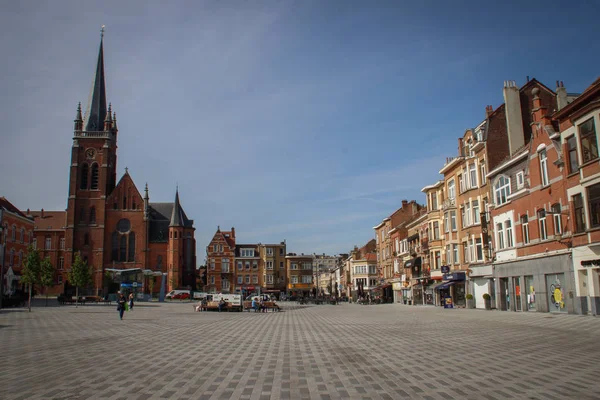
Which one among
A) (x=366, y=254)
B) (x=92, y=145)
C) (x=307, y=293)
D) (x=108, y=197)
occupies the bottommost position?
(x=307, y=293)

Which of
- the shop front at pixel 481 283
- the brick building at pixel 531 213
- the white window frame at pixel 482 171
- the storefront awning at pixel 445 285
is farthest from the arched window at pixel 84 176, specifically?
the brick building at pixel 531 213

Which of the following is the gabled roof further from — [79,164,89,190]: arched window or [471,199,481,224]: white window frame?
[471,199,481,224]: white window frame

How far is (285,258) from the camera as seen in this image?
11088cm

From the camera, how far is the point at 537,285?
2961 cm

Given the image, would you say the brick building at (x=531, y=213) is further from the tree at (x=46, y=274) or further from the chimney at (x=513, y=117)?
the tree at (x=46, y=274)

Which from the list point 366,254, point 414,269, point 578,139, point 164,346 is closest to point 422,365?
point 164,346

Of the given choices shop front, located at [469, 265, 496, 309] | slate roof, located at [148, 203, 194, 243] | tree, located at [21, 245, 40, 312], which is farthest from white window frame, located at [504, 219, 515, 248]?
slate roof, located at [148, 203, 194, 243]

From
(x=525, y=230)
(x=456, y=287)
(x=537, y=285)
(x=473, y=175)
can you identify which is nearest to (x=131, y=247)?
(x=456, y=287)

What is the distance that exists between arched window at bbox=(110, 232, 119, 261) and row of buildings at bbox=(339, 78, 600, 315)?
59178 mm

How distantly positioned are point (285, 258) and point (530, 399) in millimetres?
103978

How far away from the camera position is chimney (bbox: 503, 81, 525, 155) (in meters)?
37.8

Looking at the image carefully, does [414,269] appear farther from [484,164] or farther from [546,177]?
[546,177]

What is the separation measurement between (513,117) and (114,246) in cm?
7653

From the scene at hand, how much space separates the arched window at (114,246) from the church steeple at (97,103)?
21.2 m
